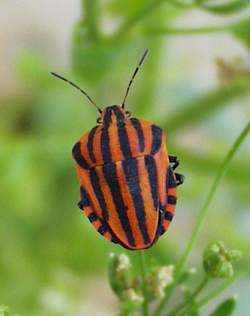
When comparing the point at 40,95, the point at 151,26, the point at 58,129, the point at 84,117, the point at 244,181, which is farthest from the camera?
the point at 40,95

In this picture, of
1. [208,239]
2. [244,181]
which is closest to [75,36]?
[244,181]

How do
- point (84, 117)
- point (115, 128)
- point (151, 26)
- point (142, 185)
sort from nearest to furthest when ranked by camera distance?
point (142, 185)
point (115, 128)
point (151, 26)
point (84, 117)

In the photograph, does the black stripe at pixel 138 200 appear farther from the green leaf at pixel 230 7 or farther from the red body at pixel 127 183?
the green leaf at pixel 230 7

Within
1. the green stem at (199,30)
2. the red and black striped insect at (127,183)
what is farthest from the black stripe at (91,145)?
the green stem at (199,30)

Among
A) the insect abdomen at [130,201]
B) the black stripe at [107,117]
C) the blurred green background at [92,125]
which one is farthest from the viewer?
the blurred green background at [92,125]

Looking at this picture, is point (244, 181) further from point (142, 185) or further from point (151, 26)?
point (142, 185)

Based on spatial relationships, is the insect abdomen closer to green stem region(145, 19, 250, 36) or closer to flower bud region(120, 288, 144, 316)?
flower bud region(120, 288, 144, 316)
